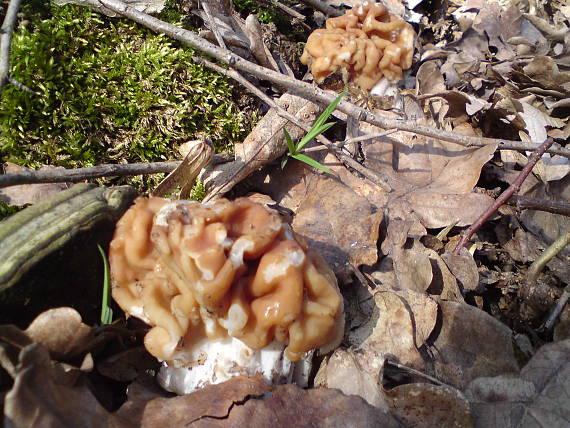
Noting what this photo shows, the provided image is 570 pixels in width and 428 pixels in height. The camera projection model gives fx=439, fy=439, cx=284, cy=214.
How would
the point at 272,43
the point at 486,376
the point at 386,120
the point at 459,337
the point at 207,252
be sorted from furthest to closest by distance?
1. the point at 272,43
2. the point at 386,120
3. the point at 459,337
4. the point at 486,376
5. the point at 207,252

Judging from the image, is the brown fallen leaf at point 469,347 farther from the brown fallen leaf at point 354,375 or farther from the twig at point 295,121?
the twig at point 295,121

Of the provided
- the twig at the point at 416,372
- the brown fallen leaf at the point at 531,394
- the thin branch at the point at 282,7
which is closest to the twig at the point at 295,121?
the thin branch at the point at 282,7

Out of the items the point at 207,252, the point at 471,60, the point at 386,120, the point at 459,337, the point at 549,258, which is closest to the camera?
the point at 207,252

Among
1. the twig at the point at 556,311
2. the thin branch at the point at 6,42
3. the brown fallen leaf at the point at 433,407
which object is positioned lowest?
the twig at the point at 556,311

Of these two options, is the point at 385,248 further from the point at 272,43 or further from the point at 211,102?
the point at 272,43

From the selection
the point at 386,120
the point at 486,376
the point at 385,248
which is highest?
the point at 386,120

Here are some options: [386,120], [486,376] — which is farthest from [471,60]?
[486,376]

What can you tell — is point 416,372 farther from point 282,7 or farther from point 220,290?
point 282,7
